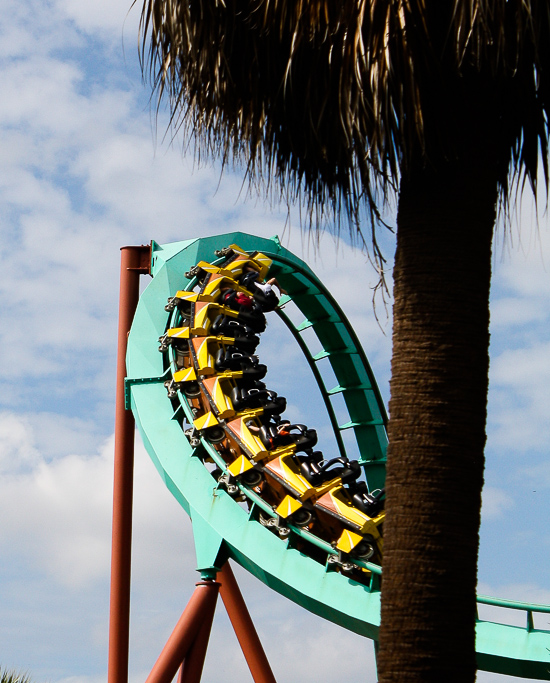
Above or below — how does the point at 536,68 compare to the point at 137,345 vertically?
below

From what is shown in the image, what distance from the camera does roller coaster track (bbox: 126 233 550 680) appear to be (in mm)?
8086

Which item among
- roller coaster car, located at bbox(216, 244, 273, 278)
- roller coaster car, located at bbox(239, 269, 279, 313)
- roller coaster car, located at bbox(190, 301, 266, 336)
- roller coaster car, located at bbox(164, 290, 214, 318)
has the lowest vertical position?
roller coaster car, located at bbox(190, 301, 266, 336)

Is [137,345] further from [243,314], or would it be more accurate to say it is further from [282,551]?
[282,551]

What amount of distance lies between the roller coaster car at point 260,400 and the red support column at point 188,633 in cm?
184

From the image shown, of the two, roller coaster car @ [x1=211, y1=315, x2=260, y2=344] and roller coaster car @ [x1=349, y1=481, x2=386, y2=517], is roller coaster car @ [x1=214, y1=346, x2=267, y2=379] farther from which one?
roller coaster car @ [x1=349, y1=481, x2=386, y2=517]

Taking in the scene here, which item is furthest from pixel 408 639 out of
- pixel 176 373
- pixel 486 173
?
pixel 176 373

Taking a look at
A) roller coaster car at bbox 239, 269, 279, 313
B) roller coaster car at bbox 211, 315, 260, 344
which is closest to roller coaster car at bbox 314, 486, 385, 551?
roller coaster car at bbox 211, 315, 260, 344

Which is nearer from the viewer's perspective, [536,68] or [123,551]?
[536,68]

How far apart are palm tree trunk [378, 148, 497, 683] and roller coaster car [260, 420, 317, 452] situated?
568 centimetres

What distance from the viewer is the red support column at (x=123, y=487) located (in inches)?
393

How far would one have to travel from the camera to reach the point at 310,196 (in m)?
4.51

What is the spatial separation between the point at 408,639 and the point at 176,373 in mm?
7008

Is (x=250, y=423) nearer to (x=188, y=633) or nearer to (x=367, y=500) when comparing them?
(x=367, y=500)

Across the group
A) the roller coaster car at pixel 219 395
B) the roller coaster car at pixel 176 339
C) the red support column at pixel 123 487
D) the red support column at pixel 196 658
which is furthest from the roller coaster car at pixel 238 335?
the red support column at pixel 196 658
